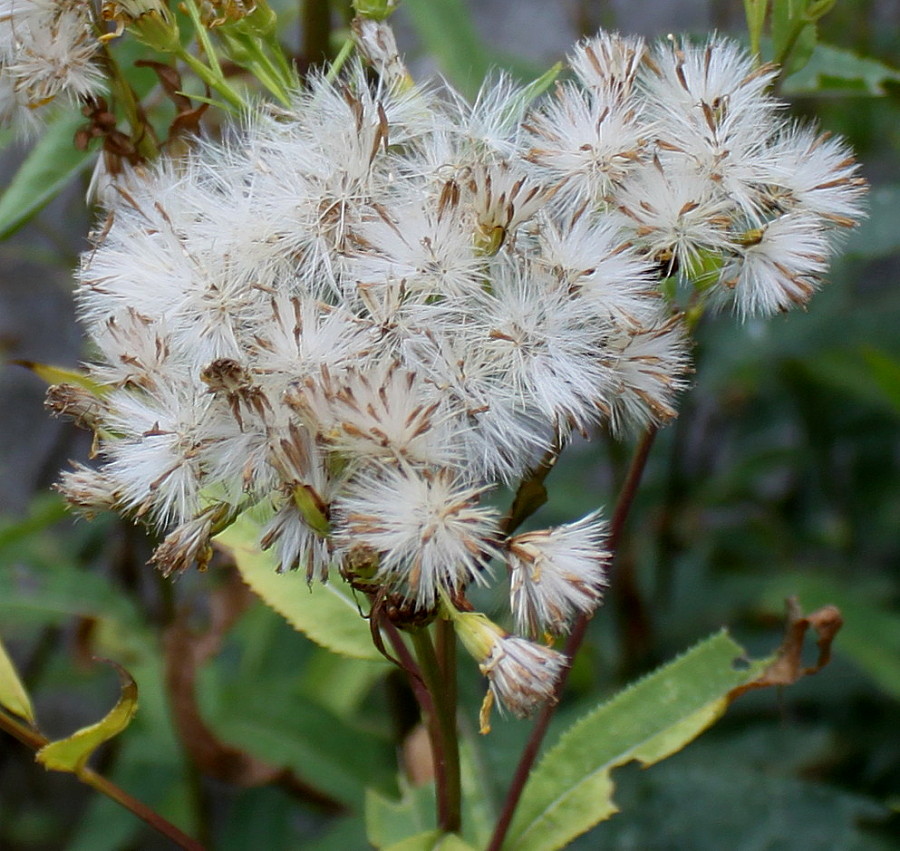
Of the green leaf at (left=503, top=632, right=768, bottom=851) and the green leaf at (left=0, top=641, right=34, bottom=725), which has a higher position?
the green leaf at (left=0, top=641, right=34, bottom=725)

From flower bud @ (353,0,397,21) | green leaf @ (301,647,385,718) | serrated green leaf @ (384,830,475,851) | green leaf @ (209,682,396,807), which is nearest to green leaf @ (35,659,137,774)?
serrated green leaf @ (384,830,475,851)

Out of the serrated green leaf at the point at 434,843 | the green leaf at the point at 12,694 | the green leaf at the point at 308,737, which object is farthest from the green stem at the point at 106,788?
the green leaf at the point at 308,737

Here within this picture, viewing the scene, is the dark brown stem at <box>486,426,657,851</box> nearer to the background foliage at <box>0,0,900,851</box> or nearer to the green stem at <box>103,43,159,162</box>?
the background foliage at <box>0,0,900,851</box>

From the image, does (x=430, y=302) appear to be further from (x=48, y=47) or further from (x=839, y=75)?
(x=839, y=75)

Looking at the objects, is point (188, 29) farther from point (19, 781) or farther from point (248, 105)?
point (19, 781)

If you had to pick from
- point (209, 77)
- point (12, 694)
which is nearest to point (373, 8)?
point (209, 77)

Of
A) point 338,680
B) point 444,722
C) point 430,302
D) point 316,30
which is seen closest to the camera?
point 430,302
